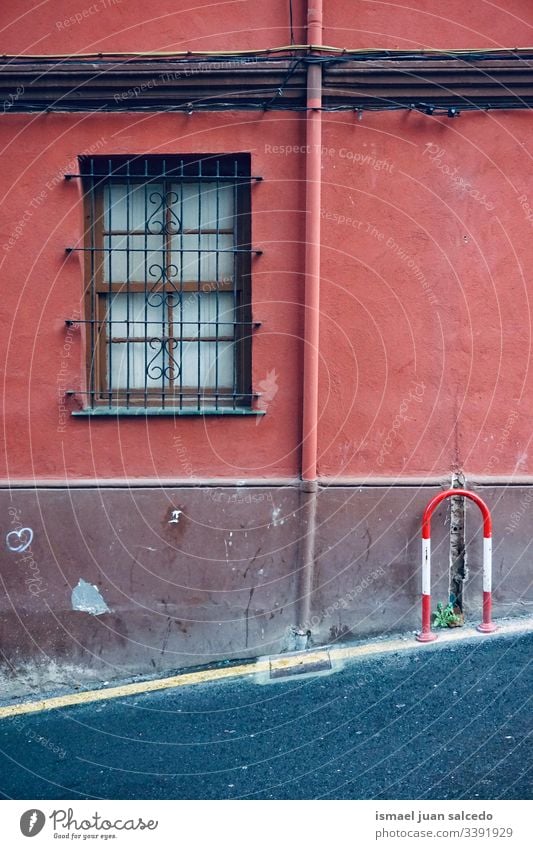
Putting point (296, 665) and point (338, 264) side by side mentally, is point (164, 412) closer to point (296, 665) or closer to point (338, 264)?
point (338, 264)

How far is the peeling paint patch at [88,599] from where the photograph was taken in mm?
6344

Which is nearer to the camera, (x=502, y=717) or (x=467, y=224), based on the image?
(x=502, y=717)

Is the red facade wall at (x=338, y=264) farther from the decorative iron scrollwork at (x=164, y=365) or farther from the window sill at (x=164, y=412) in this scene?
the decorative iron scrollwork at (x=164, y=365)

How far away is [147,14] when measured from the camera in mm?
6168

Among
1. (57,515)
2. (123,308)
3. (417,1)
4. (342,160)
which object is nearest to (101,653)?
(57,515)

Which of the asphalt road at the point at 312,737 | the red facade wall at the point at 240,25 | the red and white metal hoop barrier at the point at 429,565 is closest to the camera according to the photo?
the asphalt road at the point at 312,737

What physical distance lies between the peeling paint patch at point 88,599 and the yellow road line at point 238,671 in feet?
1.78

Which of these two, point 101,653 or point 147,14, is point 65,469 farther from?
point 147,14

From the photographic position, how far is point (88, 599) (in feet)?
20.8

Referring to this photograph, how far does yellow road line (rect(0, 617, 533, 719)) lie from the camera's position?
238 inches

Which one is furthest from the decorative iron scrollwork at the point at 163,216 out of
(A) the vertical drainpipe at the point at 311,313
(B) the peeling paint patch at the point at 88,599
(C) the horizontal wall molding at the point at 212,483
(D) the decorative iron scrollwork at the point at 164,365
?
(B) the peeling paint patch at the point at 88,599

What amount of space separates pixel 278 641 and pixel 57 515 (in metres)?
1.78

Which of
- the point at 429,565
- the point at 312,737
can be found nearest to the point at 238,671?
the point at 312,737

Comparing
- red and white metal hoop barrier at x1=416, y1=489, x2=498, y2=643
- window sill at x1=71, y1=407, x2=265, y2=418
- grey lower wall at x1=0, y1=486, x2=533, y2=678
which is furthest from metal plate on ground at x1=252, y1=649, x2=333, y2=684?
window sill at x1=71, y1=407, x2=265, y2=418
